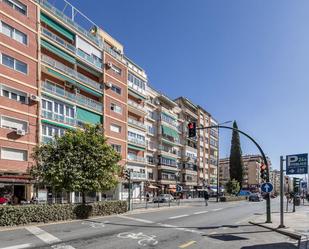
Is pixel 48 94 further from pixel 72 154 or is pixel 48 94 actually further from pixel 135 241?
pixel 135 241

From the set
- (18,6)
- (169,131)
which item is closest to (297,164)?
(18,6)

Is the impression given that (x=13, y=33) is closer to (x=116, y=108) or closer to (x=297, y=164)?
(x=116, y=108)

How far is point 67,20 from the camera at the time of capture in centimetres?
4541

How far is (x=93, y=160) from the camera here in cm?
2645

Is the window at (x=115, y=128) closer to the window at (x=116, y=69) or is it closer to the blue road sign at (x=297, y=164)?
the window at (x=116, y=69)

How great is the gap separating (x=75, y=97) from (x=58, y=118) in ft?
14.6

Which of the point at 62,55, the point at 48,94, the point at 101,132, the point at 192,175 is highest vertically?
the point at 62,55

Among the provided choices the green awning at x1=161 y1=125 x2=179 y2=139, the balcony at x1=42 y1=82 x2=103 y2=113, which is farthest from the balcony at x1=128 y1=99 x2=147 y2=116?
the green awning at x1=161 y1=125 x2=179 y2=139

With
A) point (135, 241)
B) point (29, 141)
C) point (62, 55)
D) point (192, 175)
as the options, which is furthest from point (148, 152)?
point (135, 241)

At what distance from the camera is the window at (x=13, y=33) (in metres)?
36.0

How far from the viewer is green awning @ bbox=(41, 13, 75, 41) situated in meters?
41.8

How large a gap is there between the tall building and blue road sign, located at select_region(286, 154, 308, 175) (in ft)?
50.6

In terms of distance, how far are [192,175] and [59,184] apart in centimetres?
7031

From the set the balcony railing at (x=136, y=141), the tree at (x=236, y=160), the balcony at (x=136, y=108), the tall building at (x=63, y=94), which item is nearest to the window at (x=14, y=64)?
the tall building at (x=63, y=94)
